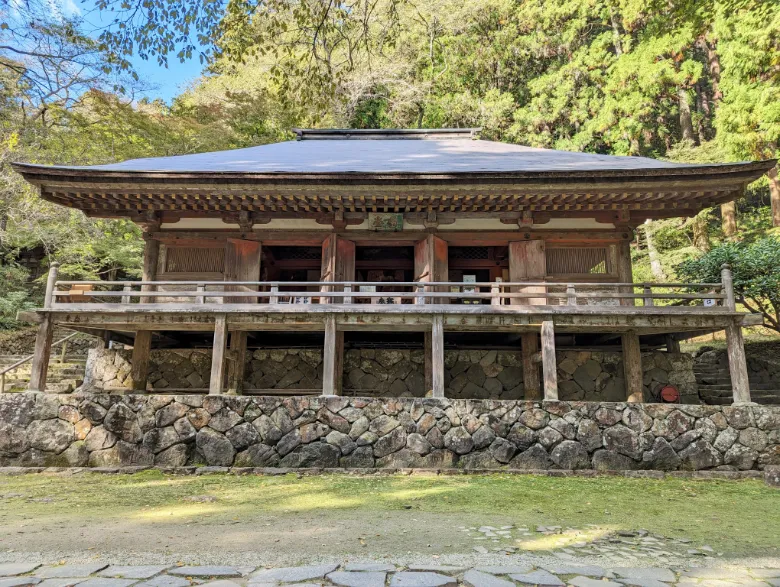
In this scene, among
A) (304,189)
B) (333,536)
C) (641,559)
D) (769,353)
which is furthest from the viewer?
(769,353)

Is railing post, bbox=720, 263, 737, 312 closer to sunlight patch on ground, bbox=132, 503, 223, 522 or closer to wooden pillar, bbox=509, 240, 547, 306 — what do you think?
wooden pillar, bbox=509, 240, 547, 306

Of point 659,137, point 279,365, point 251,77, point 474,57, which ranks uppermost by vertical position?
point 474,57

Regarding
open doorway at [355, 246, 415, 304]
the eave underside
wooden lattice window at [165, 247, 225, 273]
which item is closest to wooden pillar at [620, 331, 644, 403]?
the eave underside

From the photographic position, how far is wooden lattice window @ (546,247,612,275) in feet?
41.3

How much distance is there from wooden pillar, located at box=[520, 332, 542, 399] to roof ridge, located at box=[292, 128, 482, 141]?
9.78 meters

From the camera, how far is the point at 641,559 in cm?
441

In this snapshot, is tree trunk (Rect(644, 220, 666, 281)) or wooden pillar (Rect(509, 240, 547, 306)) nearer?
wooden pillar (Rect(509, 240, 547, 306))

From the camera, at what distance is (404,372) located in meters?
13.5

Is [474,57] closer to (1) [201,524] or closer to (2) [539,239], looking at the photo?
(2) [539,239]

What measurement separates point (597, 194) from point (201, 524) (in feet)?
32.3

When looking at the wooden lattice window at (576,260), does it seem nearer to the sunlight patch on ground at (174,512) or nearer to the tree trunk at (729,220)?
the sunlight patch on ground at (174,512)

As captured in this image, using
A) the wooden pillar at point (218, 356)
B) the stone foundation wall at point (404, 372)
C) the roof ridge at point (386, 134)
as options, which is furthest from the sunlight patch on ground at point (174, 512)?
the roof ridge at point (386, 134)

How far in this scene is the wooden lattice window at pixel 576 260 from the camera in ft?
41.3

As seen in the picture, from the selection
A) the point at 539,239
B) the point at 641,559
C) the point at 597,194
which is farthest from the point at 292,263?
the point at 641,559
